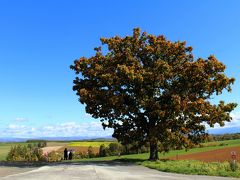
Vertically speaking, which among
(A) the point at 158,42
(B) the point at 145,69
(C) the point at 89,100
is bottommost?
(C) the point at 89,100

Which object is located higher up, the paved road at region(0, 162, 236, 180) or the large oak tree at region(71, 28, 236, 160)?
the large oak tree at region(71, 28, 236, 160)

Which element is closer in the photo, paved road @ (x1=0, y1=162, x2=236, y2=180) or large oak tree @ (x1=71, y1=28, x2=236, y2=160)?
paved road @ (x1=0, y1=162, x2=236, y2=180)

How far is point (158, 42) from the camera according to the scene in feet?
123

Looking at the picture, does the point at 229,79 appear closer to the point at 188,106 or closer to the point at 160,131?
the point at 188,106

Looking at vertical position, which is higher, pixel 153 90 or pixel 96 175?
pixel 153 90

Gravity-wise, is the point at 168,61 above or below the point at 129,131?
above

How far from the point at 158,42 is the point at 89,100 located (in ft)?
25.0

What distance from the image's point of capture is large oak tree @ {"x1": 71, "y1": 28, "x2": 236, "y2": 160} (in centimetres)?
3578

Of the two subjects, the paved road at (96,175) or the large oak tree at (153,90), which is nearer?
the paved road at (96,175)

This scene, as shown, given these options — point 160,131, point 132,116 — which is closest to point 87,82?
point 132,116

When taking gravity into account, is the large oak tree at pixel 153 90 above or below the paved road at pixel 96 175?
above

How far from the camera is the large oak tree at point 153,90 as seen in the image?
3578 cm

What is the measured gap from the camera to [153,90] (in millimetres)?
37188

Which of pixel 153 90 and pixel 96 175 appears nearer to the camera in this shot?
pixel 96 175
